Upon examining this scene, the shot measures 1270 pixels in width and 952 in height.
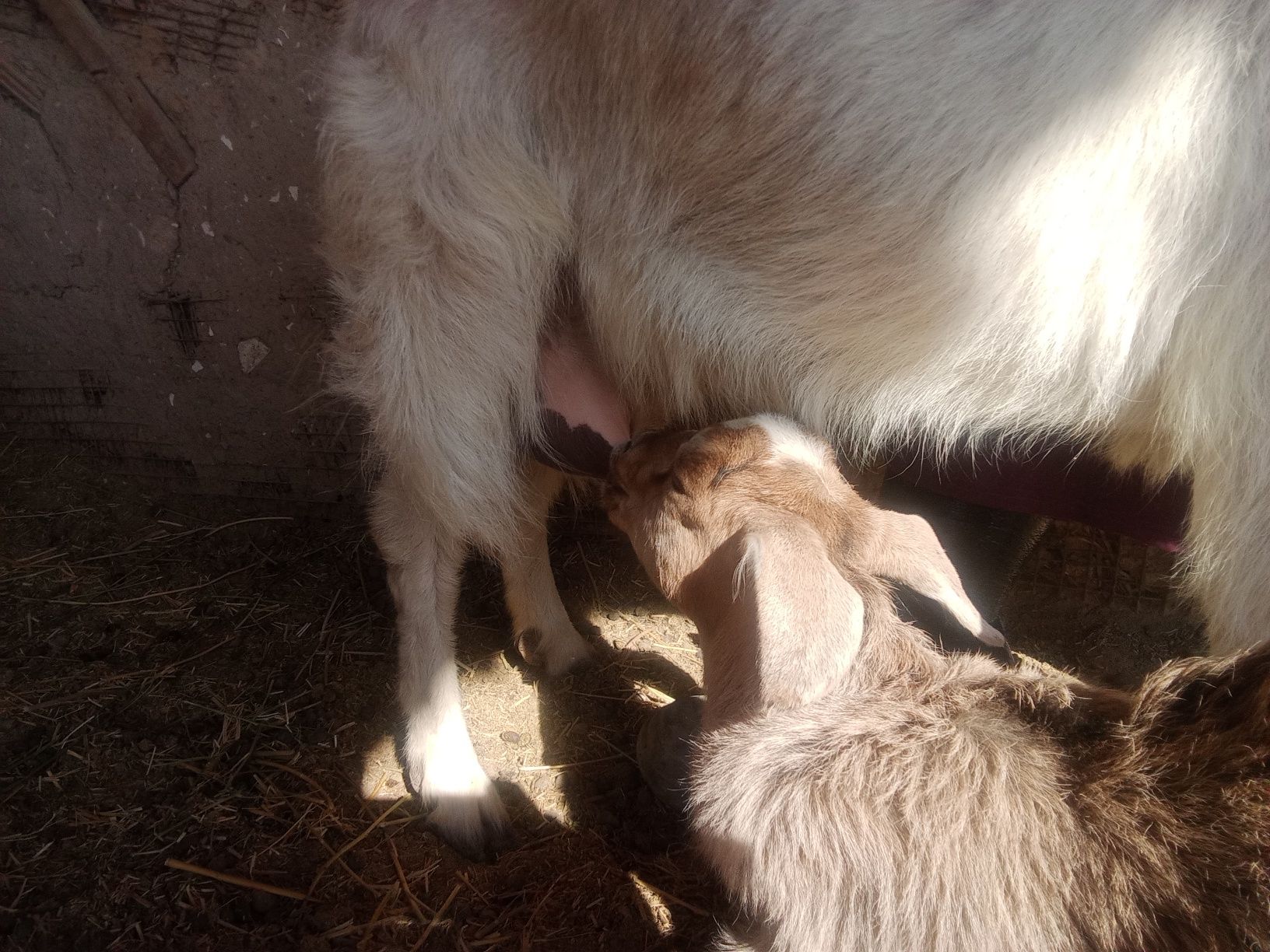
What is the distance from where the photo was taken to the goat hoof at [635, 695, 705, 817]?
222 cm

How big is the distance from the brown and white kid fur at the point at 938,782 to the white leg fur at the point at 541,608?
1.10 metres

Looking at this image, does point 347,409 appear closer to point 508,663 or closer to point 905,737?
point 508,663

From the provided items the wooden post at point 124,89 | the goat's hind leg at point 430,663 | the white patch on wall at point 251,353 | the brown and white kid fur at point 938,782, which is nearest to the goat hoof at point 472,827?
the goat's hind leg at point 430,663

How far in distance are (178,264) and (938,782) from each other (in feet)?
9.67

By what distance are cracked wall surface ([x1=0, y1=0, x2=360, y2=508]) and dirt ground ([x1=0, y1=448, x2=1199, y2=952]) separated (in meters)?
0.26

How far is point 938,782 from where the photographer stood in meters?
1.34

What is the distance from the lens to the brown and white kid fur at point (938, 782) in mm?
1150

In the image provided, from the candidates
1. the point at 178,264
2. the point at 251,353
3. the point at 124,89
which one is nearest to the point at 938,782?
the point at 251,353

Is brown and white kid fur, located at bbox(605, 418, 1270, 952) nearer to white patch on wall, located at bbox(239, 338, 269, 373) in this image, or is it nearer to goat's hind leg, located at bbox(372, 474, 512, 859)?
goat's hind leg, located at bbox(372, 474, 512, 859)

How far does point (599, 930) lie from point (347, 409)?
6.17 ft

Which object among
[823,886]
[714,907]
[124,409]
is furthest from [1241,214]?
[124,409]

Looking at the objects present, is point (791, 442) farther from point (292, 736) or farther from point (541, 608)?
point (292, 736)

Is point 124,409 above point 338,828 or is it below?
above

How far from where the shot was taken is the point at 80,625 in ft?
8.65
